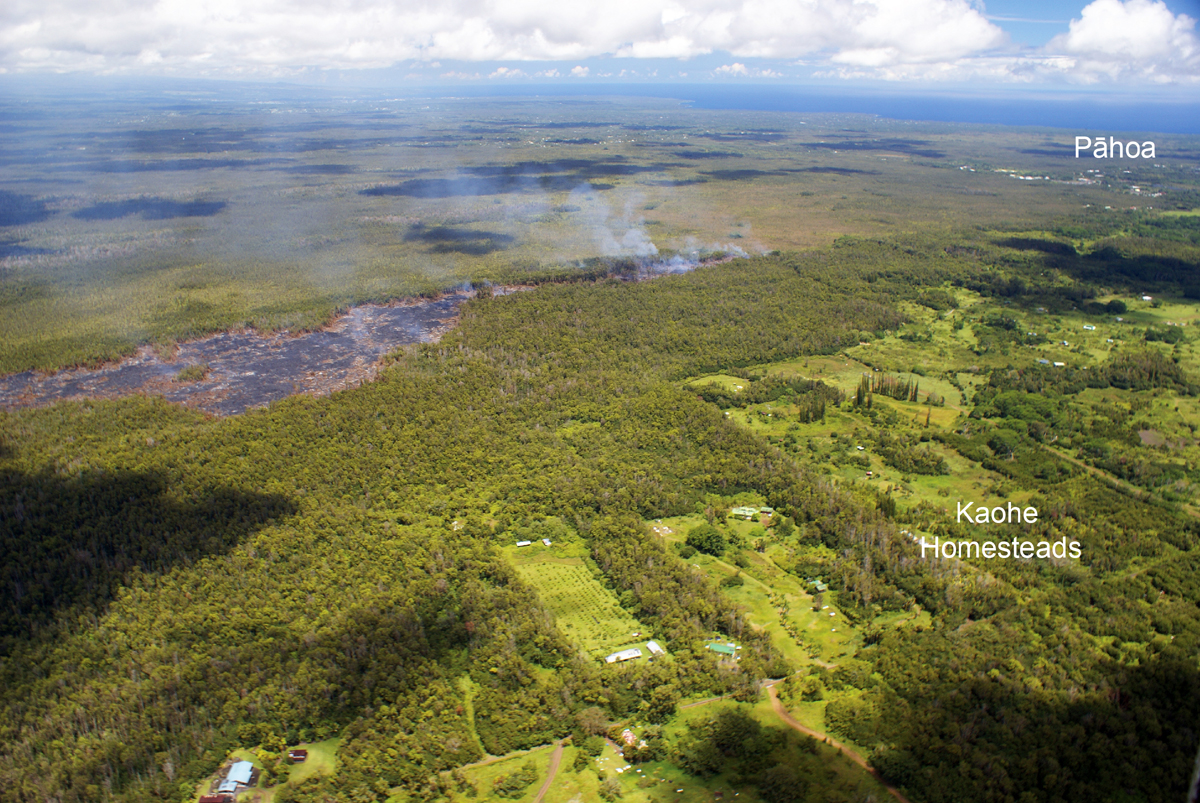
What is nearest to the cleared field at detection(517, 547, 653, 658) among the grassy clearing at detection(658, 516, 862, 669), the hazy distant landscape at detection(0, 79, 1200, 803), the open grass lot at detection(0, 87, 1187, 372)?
the hazy distant landscape at detection(0, 79, 1200, 803)

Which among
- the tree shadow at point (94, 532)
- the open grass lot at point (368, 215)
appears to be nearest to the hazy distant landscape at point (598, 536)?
the tree shadow at point (94, 532)

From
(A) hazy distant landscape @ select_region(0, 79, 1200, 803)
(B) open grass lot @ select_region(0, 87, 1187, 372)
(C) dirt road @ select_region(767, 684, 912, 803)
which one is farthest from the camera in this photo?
(B) open grass lot @ select_region(0, 87, 1187, 372)

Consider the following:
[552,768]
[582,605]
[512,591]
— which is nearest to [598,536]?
[582,605]

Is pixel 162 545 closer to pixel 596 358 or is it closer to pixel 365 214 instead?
pixel 596 358

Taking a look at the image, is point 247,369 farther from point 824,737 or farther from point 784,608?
point 824,737

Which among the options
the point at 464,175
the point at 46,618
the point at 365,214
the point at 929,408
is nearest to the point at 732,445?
the point at 929,408

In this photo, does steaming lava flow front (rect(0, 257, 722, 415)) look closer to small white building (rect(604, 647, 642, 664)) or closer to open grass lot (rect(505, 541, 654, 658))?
open grass lot (rect(505, 541, 654, 658))

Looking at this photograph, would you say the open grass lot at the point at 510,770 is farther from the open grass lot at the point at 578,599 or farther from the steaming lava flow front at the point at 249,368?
the steaming lava flow front at the point at 249,368
